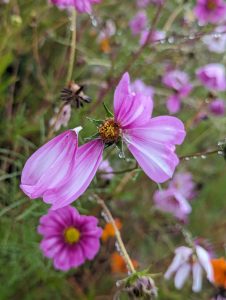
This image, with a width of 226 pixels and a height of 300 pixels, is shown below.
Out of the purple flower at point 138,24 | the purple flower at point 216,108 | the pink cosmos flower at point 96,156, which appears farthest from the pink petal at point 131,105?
the purple flower at point 138,24

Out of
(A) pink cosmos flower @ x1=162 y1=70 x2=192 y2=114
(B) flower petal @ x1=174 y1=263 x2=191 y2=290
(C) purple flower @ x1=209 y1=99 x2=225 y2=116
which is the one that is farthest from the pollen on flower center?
(C) purple flower @ x1=209 y1=99 x2=225 y2=116

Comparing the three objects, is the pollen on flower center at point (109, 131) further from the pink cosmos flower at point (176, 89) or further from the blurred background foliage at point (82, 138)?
the pink cosmos flower at point (176, 89)

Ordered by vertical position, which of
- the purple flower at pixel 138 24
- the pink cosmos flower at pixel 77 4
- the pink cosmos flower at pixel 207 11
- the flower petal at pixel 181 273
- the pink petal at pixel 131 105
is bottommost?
the flower petal at pixel 181 273

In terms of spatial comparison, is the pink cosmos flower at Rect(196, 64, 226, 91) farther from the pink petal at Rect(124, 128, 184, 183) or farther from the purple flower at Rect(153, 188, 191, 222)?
the pink petal at Rect(124, 128, 184, 183)

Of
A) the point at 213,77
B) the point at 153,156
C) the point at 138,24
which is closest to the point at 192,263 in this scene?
the point at 153,156

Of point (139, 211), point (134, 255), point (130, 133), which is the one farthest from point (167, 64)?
point (130, 133)

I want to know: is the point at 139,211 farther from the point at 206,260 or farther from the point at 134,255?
the point at 206,260

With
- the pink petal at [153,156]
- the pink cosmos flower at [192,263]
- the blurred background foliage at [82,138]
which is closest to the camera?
the pink petal at [153,156]
